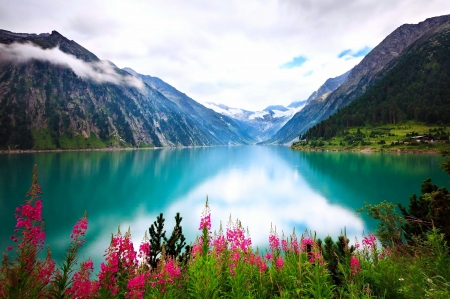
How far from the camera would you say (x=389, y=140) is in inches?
6294

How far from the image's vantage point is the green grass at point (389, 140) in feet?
453

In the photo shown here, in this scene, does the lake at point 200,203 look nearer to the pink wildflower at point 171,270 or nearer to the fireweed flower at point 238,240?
the fireweed flower at point 238,240

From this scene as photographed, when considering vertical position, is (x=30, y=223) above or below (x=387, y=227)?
above

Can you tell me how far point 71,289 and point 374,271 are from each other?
31.5 feet

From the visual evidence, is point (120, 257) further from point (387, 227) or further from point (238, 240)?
point (387, 227)

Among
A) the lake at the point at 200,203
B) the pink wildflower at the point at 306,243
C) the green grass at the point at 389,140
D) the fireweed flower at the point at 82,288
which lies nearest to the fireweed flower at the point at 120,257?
the fireweed flower at the point at 82,288

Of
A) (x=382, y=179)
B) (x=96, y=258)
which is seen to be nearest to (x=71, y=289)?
(x=96, y=258)

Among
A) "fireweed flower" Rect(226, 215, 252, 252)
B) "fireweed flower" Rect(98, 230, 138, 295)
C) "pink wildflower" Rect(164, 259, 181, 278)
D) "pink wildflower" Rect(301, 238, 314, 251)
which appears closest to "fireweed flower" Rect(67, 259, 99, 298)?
"fireweed flower" Rect(98, 230, 138, 295)

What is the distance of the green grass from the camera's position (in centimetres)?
13812

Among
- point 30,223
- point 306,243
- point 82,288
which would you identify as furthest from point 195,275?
point 306,243

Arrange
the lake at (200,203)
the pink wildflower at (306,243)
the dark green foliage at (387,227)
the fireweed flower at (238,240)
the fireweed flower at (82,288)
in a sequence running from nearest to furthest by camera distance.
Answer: the fireweed flower at (82,288), the fireweed flower at (238,240), the pink wildflower at (306,243), the dark green foliage at (387,227), the lake at (200,203)

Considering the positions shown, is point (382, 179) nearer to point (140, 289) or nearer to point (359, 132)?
point (140, 289)

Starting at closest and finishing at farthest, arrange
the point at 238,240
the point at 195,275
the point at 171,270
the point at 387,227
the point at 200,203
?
the point at 195,275, the point at 171,270, the point at 238,240, the point at 387,227, the point at 200,203

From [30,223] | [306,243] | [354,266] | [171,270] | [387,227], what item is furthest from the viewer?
[387,227]
